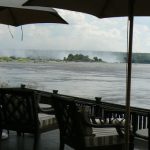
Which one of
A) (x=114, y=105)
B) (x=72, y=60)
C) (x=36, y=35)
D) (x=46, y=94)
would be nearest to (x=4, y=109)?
(x=114, y=105)

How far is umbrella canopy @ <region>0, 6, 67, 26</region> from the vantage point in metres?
6.00

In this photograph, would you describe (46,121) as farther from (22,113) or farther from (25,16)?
(25,16)

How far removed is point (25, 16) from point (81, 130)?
99.8 inches

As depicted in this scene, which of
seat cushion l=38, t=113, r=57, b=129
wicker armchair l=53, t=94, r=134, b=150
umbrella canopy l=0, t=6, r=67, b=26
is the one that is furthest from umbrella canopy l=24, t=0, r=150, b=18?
seat cushion l=38, t=113, r=57, b=129

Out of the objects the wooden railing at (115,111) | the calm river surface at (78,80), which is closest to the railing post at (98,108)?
the wooden railing at (115,111)

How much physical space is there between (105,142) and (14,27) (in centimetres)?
281

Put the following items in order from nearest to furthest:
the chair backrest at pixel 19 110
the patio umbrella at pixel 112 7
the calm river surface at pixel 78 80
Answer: the patio umbrella at pixel 112 7, the chair backrest at pixel 19 110, the calm river surface at pixel 78 80

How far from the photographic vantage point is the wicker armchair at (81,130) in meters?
4.54

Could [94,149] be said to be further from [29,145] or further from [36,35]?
[36,35]

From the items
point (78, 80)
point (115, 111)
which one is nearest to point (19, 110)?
point (115, 111)

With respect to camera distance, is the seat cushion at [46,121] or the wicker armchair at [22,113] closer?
the wicker armchair at [22,113]

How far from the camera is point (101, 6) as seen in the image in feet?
13.8

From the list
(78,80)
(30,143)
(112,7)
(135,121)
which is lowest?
(30,143)

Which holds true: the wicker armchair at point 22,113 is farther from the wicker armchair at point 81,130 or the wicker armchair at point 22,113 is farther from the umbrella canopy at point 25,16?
the umbrella canopy at point 25,16
